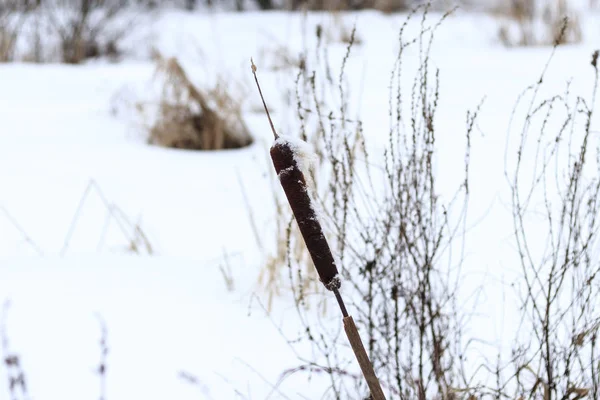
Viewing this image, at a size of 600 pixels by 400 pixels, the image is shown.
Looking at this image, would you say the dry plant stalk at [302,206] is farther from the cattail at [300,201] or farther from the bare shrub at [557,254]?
the bare shrub at [557,254]

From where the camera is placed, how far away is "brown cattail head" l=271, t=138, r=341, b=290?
42.0 inches

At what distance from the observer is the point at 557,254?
1.67 meters

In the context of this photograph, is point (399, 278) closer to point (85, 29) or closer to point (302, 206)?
point (302, 206)

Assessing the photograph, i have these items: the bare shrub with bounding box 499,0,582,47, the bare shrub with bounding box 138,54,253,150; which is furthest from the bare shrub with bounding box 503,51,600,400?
the bare shrub with bounding box 499,0,582,47

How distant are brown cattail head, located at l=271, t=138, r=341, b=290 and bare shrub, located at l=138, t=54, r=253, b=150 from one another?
3.08m

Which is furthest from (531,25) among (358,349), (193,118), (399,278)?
(358,349)

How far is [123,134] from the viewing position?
178 inches

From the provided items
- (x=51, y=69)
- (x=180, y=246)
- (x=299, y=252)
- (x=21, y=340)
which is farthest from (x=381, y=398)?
(x=51, y=69)

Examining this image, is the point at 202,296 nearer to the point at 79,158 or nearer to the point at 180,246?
the point at 180,246

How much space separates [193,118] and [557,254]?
2989mm

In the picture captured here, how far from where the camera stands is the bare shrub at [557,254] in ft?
5.15

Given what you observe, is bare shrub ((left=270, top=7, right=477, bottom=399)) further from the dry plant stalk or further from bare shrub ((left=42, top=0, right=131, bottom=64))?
bare shrub ((left=42, top=0, right=131, bottom=64))

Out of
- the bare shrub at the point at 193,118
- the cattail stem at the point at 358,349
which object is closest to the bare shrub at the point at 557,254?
the cattail stem at the point at 358,349

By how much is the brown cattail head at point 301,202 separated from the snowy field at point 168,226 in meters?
0.65
